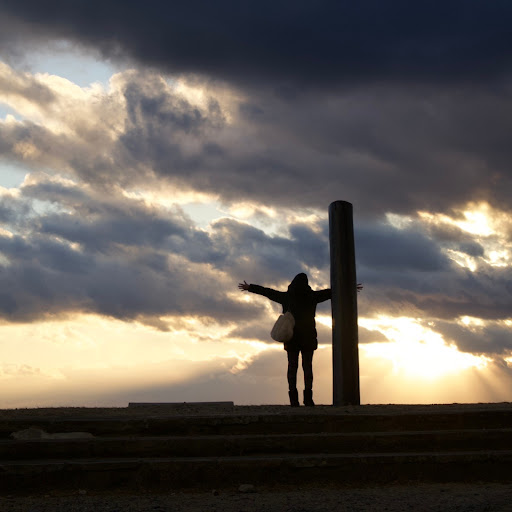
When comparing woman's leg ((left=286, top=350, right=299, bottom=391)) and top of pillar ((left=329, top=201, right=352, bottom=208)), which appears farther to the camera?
top of pillar ((left=329, top=201, right=352, bottom=208))

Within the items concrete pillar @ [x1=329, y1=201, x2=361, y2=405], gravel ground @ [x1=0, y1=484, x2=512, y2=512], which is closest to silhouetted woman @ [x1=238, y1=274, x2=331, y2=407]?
concrete pillar @ [x1=329, y1=201, x2=361, y2=405]

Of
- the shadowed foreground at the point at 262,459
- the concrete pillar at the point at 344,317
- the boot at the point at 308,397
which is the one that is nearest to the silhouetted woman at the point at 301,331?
the boot at the point at 308,397

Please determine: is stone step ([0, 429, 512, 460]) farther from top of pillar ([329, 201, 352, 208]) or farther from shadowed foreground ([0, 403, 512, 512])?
top of pillar ([329, 201, 352, 208])

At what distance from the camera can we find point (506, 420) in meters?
8.78

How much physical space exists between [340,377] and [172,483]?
4.52 meters

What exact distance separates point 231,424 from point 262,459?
957 millimetres

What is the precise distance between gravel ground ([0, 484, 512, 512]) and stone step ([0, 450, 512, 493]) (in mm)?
190

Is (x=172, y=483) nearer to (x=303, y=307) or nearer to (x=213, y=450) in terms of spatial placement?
(x=213, y=450)

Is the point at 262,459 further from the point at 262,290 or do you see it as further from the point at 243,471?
the point at 262,290

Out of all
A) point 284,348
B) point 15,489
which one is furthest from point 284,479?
point 284,348

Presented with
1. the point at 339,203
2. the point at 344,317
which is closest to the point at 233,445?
the point at 344,317

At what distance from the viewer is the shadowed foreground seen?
6.86m

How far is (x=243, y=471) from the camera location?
7.29 m

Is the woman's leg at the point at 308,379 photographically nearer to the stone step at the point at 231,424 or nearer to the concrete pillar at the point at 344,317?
the concrete pillar at the point at 344,317
